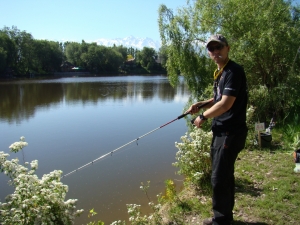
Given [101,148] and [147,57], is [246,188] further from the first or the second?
[147,57]

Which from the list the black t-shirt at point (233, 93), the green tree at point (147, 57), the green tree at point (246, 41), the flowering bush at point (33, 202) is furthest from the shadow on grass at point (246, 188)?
the green tree at point (147, 57)

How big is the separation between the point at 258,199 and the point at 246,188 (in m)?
0.44

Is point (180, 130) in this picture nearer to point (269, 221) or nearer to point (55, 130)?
point (55, 130)

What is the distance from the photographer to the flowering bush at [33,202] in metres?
2.89

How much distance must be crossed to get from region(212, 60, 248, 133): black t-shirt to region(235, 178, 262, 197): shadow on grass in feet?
6.19

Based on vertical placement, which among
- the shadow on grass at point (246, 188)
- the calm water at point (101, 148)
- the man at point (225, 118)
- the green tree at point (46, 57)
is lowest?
→ the calm water at point (101, 148)

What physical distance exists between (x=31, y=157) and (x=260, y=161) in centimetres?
725

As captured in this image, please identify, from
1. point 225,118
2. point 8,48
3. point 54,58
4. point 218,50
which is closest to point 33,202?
point 225,118

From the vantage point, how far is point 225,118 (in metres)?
2.87

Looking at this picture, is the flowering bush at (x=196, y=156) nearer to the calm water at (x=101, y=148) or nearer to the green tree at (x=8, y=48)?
the calm water at (x=101, y=148)

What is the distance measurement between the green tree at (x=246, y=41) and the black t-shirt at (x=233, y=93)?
19.7ft

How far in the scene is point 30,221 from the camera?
114 inches

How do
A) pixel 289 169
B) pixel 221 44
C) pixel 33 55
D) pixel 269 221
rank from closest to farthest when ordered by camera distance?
pixel 221 44
pixel 269 221
pixel 289 169
pixel 33 55

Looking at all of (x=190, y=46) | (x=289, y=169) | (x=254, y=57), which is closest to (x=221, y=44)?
(x=289, y=169)
